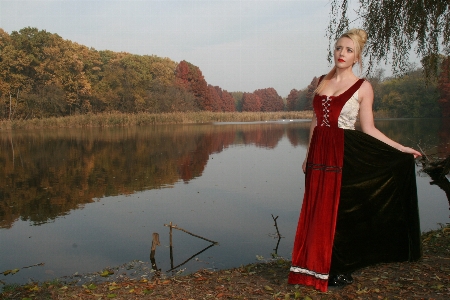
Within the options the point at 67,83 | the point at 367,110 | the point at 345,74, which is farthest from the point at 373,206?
the point at 67,83

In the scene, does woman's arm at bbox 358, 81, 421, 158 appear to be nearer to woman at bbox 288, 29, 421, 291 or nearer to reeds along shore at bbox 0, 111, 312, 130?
woman at bbox 288, 29, 421, 291

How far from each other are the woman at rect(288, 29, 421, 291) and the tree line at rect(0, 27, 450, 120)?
32830 millimetres

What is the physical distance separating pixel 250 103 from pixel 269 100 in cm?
767

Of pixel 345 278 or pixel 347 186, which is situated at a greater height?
pixel 347 186

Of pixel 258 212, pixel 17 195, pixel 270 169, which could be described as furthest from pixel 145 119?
pixel 258 212

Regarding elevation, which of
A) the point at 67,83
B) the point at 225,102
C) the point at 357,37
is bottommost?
the point at 357,37

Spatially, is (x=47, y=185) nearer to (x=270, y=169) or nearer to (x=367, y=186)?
(x=270, y=169)

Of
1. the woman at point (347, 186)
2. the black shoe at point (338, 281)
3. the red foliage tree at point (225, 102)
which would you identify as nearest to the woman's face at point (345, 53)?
the woman at point (347, 186)

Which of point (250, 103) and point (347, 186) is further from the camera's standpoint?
→ point (250, 103)

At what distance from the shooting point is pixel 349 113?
320 centimetres

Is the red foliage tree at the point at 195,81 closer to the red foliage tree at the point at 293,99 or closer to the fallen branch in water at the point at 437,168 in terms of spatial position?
the red foliage tree at the point at 293,99

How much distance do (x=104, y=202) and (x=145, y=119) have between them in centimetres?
3304

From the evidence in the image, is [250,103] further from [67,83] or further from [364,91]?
[364,91]

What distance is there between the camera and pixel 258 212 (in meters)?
8.97
